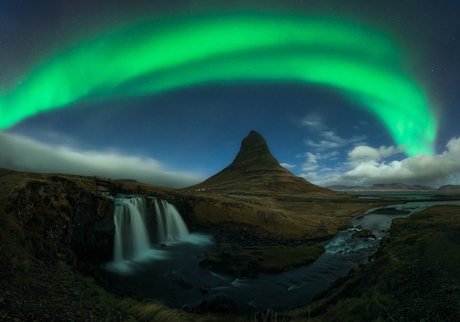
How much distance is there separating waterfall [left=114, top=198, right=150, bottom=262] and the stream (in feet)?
5.49

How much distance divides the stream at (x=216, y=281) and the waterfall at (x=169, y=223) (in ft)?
16.1

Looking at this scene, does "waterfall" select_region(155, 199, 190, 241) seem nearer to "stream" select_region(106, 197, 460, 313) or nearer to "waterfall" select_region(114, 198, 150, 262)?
"waterfall" select_region(114, 198, 150, 262)

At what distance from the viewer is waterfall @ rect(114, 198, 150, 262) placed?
80.6 feet

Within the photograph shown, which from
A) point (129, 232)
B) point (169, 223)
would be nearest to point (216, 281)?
point (129, 232)

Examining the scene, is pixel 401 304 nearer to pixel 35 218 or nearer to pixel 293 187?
pixel 35 218

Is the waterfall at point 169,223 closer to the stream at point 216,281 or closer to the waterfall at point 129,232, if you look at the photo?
the waterfall at point 129,232

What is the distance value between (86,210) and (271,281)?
2231cm

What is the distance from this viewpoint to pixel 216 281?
19.2 meters

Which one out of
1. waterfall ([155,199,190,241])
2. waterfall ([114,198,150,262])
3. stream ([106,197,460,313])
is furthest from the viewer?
waterfall ([155,199,190,241])

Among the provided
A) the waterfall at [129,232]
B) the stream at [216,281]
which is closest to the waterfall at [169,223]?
the waterfall at [129,232]

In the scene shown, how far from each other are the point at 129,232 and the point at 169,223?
27.3 feet

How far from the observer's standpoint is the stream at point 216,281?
16172mm

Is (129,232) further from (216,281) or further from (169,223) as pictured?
(216,281)

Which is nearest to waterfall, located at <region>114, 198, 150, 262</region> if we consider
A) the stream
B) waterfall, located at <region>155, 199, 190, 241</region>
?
the stream
